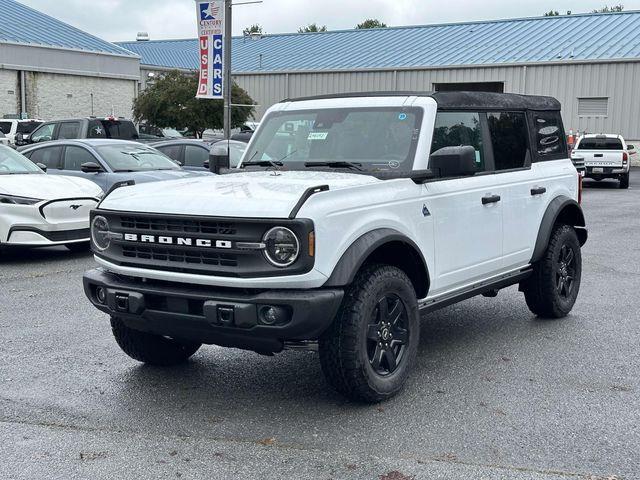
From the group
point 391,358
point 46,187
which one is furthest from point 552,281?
point 46,187

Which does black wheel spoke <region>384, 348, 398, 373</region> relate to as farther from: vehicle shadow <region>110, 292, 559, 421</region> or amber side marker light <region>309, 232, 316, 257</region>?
amber side marker light <region>309, 232, 316, 257</region>

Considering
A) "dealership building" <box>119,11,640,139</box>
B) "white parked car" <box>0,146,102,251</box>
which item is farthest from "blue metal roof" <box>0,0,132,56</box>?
"white parked car" <box>0,146,102,251</box>

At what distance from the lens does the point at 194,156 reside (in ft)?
53.7

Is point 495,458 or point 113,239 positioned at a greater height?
point 113,239

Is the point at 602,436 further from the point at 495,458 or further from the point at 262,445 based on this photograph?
the point at 262,445

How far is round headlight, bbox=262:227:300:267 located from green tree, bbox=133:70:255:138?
25.6 metres

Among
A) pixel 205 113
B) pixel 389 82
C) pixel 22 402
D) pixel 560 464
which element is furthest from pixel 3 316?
pixel 389 82

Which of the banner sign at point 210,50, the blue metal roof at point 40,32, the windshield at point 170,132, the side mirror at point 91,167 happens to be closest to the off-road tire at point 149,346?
the side mirror at point 91,167

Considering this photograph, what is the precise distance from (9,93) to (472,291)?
3220cm

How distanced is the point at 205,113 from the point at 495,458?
1052 inches

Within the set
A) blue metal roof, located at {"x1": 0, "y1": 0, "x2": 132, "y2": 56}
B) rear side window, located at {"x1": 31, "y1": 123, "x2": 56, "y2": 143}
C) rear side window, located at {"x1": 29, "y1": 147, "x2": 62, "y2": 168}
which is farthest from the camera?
blue metal roof, located at {"x1": 0, "y1": 0, "x2": 132, "y2": 56}

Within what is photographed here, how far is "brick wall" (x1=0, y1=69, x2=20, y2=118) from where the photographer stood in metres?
33.7

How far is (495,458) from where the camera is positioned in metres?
4.20

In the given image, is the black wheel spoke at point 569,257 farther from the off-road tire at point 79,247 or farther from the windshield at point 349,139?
the off-road tire at point 79,247
